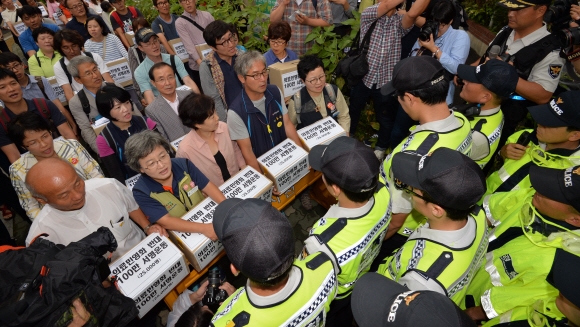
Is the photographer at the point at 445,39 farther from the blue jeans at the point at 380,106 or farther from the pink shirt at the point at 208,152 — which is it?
the pink shirt at the point at 208,152

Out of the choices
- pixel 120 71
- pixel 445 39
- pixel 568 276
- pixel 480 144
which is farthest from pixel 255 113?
pixel 120 71

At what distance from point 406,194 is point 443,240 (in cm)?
69

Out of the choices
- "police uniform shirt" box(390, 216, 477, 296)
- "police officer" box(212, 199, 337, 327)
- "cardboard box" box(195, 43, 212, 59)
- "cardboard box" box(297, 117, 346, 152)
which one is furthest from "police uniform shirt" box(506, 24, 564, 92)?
"cardboard box" box(195, 43, 212, 59)

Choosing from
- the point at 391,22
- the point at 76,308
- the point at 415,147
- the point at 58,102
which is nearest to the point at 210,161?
the point at 76,308

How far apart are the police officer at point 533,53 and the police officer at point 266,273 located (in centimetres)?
311

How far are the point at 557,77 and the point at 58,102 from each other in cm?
675

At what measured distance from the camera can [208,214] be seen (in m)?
2.76

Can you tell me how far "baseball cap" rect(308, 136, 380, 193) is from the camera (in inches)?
78.3

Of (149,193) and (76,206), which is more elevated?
(76,206)

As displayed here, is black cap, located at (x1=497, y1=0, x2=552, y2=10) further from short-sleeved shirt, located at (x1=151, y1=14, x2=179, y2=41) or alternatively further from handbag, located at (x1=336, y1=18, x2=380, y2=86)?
short-sleeved shirt, located at (x1=151, y1=14, x2=179, y2=41)

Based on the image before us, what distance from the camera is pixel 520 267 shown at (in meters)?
1.90

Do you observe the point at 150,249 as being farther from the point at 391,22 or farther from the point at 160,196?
the point at 391,22

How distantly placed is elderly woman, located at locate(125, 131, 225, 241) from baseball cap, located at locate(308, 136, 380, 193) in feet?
4.00

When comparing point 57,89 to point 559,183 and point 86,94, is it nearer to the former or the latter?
point 86,94
